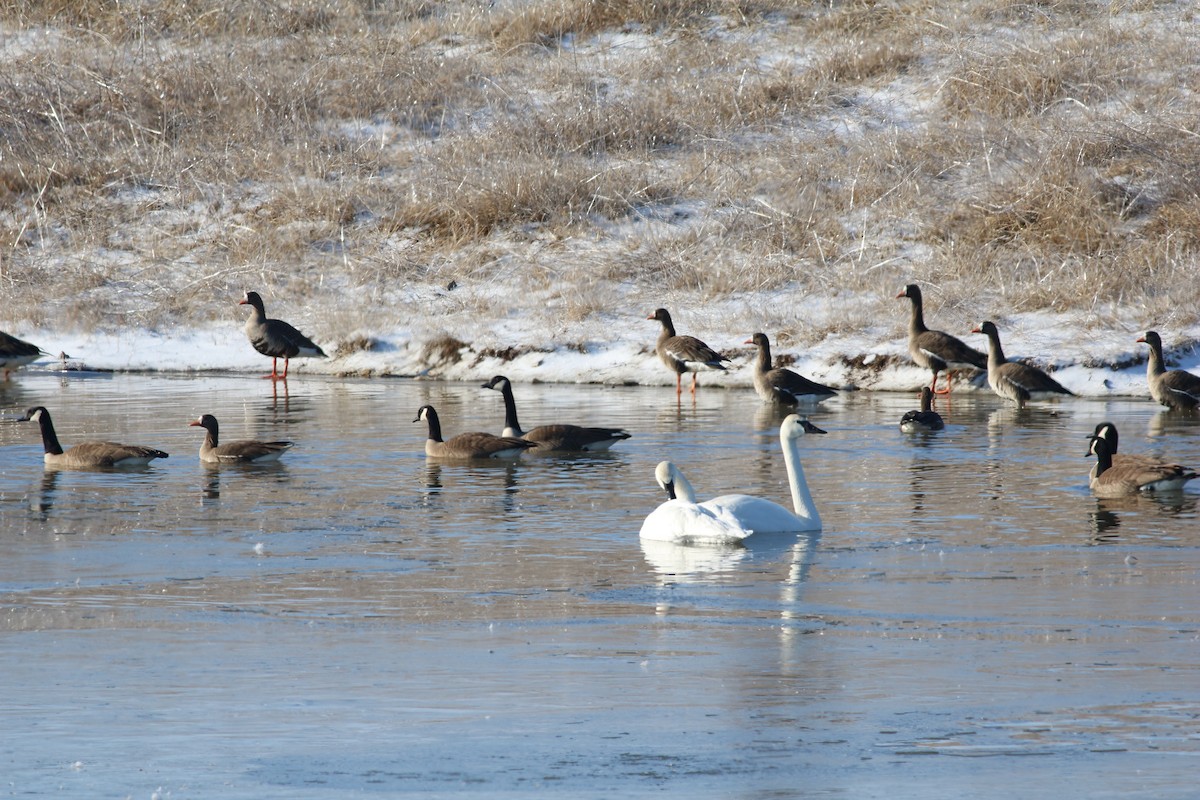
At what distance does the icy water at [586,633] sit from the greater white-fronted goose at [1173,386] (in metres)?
3.76

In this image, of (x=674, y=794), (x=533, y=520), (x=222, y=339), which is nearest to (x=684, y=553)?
(x=533, y=520)

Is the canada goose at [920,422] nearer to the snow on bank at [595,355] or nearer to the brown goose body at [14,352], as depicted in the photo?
the snow on bank at [595,355]

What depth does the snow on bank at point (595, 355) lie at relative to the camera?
22.2 metres

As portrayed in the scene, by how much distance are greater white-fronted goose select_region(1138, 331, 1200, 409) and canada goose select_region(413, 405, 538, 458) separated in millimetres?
8027

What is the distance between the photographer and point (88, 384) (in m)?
24.6

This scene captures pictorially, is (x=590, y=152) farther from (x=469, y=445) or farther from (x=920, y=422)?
(x=469, y=445)

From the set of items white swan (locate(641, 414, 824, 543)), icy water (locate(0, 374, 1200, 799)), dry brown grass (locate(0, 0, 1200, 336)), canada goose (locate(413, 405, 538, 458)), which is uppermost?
dry brown grass (locate(0, 0, 1200, 336))

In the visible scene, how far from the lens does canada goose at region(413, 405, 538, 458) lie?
16.2 meters

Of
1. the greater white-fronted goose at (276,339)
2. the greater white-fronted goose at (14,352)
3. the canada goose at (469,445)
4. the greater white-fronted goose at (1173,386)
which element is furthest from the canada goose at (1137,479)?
the greater white-fronted goose at (14,352)

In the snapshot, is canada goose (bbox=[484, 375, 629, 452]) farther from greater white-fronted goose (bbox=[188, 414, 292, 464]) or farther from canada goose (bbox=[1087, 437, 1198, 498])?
canada goose (bbox=[1087, 437, 1198, 498])

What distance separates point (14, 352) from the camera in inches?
995

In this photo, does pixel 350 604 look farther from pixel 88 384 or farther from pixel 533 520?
pixel 88 384

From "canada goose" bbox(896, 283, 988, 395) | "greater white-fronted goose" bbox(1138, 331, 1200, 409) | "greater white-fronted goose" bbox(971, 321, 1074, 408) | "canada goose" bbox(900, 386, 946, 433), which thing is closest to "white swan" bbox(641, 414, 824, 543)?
"canada goose" bbox(900, 386, 946, 433)

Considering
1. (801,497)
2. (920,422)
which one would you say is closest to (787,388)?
(920,422)
